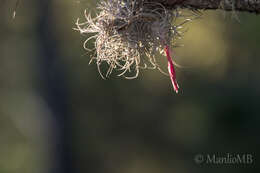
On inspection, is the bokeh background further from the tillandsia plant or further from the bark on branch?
the bark on branch

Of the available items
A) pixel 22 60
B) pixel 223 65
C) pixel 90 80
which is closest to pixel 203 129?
pixel 223 65

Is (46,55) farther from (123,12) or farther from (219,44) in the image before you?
(123,12)

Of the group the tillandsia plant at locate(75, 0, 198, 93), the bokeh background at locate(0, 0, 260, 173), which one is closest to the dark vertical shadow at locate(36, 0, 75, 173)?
the bokeh background at locate(0, 0, 260, 173)

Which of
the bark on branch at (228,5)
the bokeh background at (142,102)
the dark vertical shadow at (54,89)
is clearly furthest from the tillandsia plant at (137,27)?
the dark vertical shadow at (54,89)

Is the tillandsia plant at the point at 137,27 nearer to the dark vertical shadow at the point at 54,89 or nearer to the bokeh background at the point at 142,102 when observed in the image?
the bokeh background at the point at 142,102

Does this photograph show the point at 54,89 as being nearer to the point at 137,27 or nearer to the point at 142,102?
the point at 142,102

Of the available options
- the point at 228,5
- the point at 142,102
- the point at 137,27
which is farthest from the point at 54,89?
the point at 228,5
